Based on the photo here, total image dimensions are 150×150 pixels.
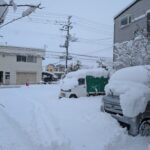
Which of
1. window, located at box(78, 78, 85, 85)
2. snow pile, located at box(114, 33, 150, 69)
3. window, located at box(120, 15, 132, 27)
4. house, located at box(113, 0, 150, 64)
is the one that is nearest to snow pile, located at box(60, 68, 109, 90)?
window, located at box(78, 78, 85, 85)

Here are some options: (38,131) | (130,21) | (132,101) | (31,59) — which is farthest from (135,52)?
(31,59)

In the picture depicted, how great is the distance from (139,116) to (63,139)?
2.21 m

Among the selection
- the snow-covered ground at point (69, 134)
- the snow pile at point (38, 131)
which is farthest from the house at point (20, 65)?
the snow-covered ground at point (69, 134)

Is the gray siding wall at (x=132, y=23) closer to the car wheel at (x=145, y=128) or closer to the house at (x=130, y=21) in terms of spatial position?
the house at (x=130, y=21)

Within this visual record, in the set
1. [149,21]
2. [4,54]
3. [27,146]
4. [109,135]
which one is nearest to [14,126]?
[27,146]

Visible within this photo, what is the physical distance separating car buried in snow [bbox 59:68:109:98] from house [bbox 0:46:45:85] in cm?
2741

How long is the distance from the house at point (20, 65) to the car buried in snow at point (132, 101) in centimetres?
3990

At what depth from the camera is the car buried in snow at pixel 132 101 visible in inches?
329

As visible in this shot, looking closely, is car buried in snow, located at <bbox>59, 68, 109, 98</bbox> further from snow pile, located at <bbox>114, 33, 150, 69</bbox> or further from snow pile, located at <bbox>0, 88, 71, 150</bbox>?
snow pile, located at <bbox>0, 88, 71, 150</bbox>

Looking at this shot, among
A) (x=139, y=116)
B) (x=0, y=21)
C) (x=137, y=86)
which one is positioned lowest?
(x=139, y=116)

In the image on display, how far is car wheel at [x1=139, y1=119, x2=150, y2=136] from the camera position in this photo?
8.43m

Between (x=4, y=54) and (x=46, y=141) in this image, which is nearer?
(x=46, y=141)

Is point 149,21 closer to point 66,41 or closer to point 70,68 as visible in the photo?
point 66,41

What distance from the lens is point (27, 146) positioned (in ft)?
25.1
